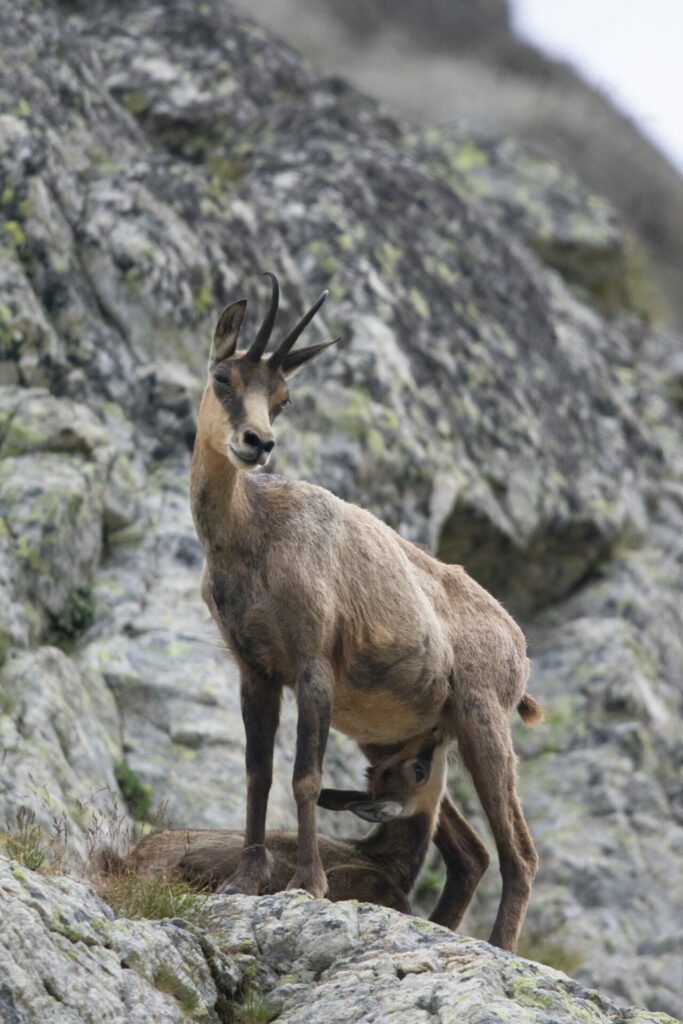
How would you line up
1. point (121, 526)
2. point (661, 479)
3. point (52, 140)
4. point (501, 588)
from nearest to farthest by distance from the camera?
point (121, 526) < point (52, 140) < point (501, 588) < point (661, 479)

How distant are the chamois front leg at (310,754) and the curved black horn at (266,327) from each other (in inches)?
74.1

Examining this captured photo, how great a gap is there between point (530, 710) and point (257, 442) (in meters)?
3.34

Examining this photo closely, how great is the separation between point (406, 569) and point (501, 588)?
7.20m

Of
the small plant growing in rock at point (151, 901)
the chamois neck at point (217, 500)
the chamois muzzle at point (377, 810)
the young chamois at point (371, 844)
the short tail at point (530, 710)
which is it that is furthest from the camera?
the short tail at point (530, 710)

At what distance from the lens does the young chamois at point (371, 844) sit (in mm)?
7648

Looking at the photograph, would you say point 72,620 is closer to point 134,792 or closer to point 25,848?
point 134,792

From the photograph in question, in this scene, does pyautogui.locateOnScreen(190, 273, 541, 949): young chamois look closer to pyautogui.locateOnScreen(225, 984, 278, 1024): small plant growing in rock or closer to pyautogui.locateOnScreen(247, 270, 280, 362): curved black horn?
pyautogui.locateOnScreen(247, 270, 280, 362): curved black horn

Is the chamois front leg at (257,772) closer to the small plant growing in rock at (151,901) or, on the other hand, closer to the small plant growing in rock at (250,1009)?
the small plant growing in rock at (151,901)

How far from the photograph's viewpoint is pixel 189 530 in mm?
11266

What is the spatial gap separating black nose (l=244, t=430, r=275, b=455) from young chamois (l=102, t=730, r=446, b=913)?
2.33 meters

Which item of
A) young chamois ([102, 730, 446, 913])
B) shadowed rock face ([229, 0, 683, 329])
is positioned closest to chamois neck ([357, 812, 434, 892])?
young chamois ([102, 730, 446, 913])

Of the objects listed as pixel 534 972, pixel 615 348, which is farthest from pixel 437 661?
pixel 615 348

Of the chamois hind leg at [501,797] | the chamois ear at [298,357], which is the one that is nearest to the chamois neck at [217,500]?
the chamois ear at [298,357]

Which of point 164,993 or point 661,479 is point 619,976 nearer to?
point 164,993
